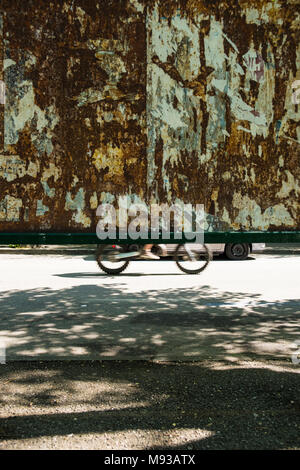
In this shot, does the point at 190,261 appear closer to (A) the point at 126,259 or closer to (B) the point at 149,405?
(A) the point at 126,259

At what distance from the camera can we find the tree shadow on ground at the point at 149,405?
125 inches

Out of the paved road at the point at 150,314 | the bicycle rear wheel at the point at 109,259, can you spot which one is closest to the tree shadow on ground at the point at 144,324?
the paved road at the point at 150,314

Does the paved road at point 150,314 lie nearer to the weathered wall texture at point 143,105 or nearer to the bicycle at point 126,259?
the bicycle at point 126,259

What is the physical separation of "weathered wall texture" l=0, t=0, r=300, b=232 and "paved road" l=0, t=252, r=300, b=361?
2.66 metres

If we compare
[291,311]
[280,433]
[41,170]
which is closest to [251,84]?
[41,170]

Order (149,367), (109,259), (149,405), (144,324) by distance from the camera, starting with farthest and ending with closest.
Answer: (109,259) < (144,324) < (149,367) < (149,405)

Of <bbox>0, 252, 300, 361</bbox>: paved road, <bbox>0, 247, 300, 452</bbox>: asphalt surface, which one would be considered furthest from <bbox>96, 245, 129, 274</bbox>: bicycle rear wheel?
<bbox>0, 247, 300, 452</bbox>: asphalt surface

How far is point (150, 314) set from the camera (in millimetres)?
7094

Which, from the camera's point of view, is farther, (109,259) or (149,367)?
(109,259)

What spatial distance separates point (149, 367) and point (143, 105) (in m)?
2.94

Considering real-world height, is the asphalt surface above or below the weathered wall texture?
below

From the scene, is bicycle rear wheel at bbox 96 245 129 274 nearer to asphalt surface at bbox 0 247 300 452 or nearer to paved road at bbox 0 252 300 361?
paved road at bbox 0 252 300 361

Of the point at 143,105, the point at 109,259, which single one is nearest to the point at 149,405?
the point at 143,105

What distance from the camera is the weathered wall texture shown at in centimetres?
292
